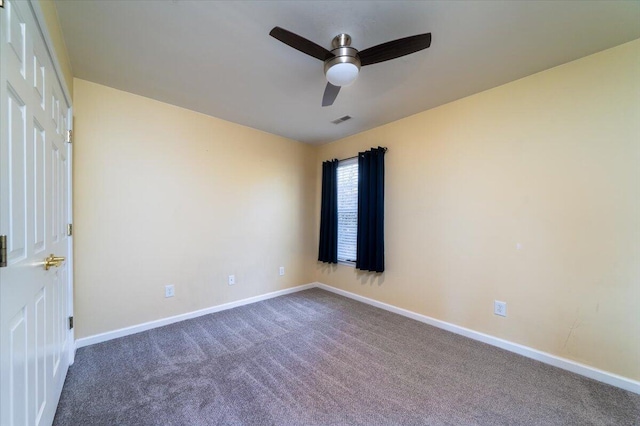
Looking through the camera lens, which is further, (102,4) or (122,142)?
(122,142)

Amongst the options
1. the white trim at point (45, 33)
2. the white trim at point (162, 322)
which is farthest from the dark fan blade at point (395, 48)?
the white trim at point (162, 322)

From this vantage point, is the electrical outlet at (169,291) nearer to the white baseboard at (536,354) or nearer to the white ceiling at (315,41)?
the white ceiling at (315,41)

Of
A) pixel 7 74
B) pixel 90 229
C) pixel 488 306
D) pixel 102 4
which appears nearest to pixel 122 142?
pixel 90 229

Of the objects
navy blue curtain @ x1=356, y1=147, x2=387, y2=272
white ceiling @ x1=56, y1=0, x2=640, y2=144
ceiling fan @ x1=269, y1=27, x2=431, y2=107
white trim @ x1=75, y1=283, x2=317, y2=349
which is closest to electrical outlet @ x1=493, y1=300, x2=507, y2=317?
navy blue curtain @ x1=356, y1=147, x2=387, y2=272

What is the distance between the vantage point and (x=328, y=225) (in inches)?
160

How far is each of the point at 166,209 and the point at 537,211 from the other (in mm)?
3700

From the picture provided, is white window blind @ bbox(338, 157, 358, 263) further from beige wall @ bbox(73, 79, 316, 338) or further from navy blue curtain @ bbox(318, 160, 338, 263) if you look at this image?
beige wall @ bbox(73, 79, 316, 338)

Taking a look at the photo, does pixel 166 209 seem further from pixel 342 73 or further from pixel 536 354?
pixel 536 354

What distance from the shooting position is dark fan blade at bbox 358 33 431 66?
4.97ft

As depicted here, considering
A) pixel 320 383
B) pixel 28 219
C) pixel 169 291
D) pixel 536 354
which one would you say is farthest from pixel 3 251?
pixel 536 354

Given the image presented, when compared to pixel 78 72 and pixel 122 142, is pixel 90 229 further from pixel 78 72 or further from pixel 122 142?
pixel 78 72

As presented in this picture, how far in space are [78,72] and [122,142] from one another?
25.0 inches

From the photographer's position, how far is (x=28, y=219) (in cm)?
110

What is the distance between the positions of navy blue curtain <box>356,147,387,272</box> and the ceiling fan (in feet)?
5.63
